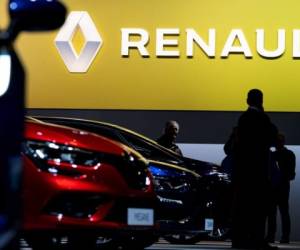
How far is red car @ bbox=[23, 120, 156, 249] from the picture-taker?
6410 mm

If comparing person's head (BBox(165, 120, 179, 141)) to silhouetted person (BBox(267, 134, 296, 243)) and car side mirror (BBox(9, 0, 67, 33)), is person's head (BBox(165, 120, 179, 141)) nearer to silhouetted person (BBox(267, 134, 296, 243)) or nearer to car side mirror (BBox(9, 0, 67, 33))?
silhouetted person (BBox(267, 134, 296, 243))

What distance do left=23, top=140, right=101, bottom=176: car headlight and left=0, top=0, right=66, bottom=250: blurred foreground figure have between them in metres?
2.64

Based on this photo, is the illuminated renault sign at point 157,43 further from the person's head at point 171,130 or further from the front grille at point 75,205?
the front grille at point 75,205

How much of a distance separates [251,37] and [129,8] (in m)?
2.11

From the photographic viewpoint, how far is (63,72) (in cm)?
1599

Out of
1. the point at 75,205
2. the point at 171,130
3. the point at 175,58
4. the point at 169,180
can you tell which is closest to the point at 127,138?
the point at 169,180

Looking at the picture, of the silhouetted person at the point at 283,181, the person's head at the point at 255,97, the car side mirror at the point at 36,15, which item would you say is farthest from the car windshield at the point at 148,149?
the car side mirror at the point at 36,15

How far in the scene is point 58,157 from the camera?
6.71 meters

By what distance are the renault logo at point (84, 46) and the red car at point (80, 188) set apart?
29.1ft

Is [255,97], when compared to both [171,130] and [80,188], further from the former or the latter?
[80,188]

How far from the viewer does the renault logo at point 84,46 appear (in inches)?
627

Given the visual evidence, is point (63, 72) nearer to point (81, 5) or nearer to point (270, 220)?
point (81, 5)

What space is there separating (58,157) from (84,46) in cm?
940

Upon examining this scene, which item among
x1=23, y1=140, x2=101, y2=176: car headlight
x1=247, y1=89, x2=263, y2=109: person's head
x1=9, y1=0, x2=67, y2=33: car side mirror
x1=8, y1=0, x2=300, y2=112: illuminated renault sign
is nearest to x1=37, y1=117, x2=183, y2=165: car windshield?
x1=247, y1=89, x2=263, y2=109: person's head
